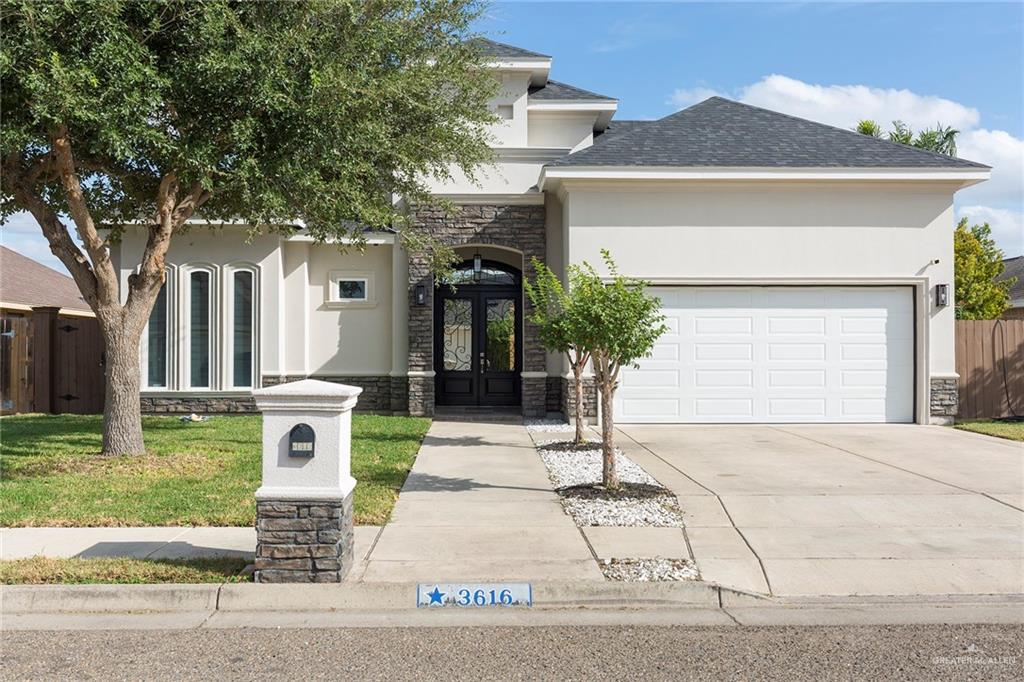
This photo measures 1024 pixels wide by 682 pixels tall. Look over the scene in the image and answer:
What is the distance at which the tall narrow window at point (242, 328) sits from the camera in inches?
675

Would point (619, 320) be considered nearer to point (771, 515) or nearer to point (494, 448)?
point (771, 515)

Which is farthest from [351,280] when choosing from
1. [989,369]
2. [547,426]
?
[989,369]

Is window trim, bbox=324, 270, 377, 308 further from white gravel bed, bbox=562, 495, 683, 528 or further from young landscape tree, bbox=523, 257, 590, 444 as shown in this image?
white gravel bed, bbox=562, 495, 683, 528

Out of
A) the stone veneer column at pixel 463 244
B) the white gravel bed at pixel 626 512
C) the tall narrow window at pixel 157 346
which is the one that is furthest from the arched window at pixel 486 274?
the white gravel bed at pixel 626 512

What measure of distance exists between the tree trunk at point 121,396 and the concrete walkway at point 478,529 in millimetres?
3730

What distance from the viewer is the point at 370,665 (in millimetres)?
4637

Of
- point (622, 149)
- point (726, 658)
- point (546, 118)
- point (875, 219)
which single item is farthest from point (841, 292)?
point (726, 658)

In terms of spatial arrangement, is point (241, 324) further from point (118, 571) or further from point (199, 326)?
point (118, 571)

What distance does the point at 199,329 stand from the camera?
1717cm

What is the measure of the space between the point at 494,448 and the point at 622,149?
6.54 meters

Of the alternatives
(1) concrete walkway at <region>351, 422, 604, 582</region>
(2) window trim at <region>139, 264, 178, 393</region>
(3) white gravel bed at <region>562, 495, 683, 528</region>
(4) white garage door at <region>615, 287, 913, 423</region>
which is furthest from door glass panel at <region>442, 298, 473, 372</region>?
(3) white gravel bed at <region>562, 495, 683, 528</region>

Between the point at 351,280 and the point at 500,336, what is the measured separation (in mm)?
3430

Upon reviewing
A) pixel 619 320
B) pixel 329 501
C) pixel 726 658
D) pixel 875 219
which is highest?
pixel 875 219

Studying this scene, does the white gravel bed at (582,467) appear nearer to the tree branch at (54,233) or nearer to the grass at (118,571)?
the grass at (118,571)
